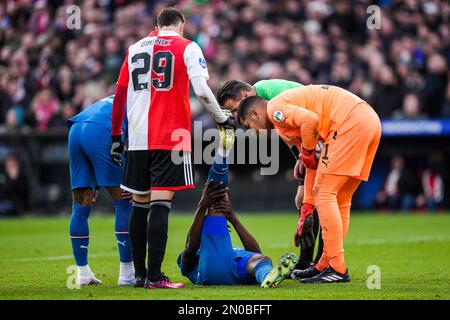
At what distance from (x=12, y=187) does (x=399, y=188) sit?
8335mm

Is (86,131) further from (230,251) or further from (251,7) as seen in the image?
(251,7)

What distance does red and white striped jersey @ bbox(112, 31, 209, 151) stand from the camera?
25.2 feet

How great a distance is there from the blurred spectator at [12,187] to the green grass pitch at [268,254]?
3.91 ft

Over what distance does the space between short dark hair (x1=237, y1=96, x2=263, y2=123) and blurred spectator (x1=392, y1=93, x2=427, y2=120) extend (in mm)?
11581

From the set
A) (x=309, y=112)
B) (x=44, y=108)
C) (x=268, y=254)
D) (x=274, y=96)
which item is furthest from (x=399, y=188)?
(x=309, y=112)

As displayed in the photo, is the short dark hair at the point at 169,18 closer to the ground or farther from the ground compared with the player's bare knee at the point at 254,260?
farther from the ground

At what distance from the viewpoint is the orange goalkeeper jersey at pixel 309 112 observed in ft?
25.3

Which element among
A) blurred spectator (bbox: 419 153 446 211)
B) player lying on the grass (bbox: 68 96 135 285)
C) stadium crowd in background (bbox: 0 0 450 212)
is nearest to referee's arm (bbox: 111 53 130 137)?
player lying on the grass (bbox: 68 96 135 285)

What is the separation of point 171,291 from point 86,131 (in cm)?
190

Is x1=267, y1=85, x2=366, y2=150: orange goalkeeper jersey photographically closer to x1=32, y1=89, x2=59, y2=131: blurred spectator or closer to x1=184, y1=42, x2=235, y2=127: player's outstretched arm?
x1=184, y1=42, x2=235, y2=127: player's outstretched arm

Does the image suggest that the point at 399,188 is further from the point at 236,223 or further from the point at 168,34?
the point at 168,34

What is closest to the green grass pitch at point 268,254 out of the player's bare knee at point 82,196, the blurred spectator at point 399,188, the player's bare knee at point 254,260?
the player's bare knee at point 254,260

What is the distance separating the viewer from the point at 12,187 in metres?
19.7

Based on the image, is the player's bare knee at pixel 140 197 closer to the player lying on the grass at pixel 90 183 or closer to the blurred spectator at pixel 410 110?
the player lying on the grass at pixel 90 183
